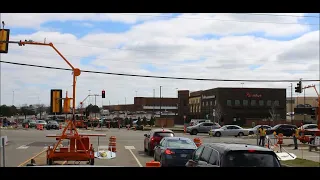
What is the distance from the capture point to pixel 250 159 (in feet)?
27.3

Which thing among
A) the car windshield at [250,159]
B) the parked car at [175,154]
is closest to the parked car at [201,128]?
the parked car at [175,154]

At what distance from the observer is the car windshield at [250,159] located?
8266 millimetres

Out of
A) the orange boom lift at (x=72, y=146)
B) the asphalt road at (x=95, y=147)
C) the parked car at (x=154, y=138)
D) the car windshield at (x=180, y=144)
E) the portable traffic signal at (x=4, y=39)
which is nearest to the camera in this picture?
the orange boom lift at (x=72, y=146)

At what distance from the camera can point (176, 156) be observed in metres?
14.9

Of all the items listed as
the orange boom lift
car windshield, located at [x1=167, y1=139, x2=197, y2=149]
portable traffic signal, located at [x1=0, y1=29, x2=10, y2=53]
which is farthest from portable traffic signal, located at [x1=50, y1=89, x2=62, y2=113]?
car windshield, located at [x1=167, y1=139, x2=197, y2=149]

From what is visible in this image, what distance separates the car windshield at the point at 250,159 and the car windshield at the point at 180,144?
7228 millimetres

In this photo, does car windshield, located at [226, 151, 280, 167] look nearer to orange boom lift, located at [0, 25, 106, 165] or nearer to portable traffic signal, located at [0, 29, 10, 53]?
orange boom lift, located at [0, 25, 106, 165]

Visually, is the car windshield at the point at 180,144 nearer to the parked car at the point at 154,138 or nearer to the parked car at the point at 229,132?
the parked car at the point at 154,138

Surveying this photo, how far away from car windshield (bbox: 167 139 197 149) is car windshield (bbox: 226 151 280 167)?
7.23m

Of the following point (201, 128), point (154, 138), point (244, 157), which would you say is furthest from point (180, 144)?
point (201, 128)
